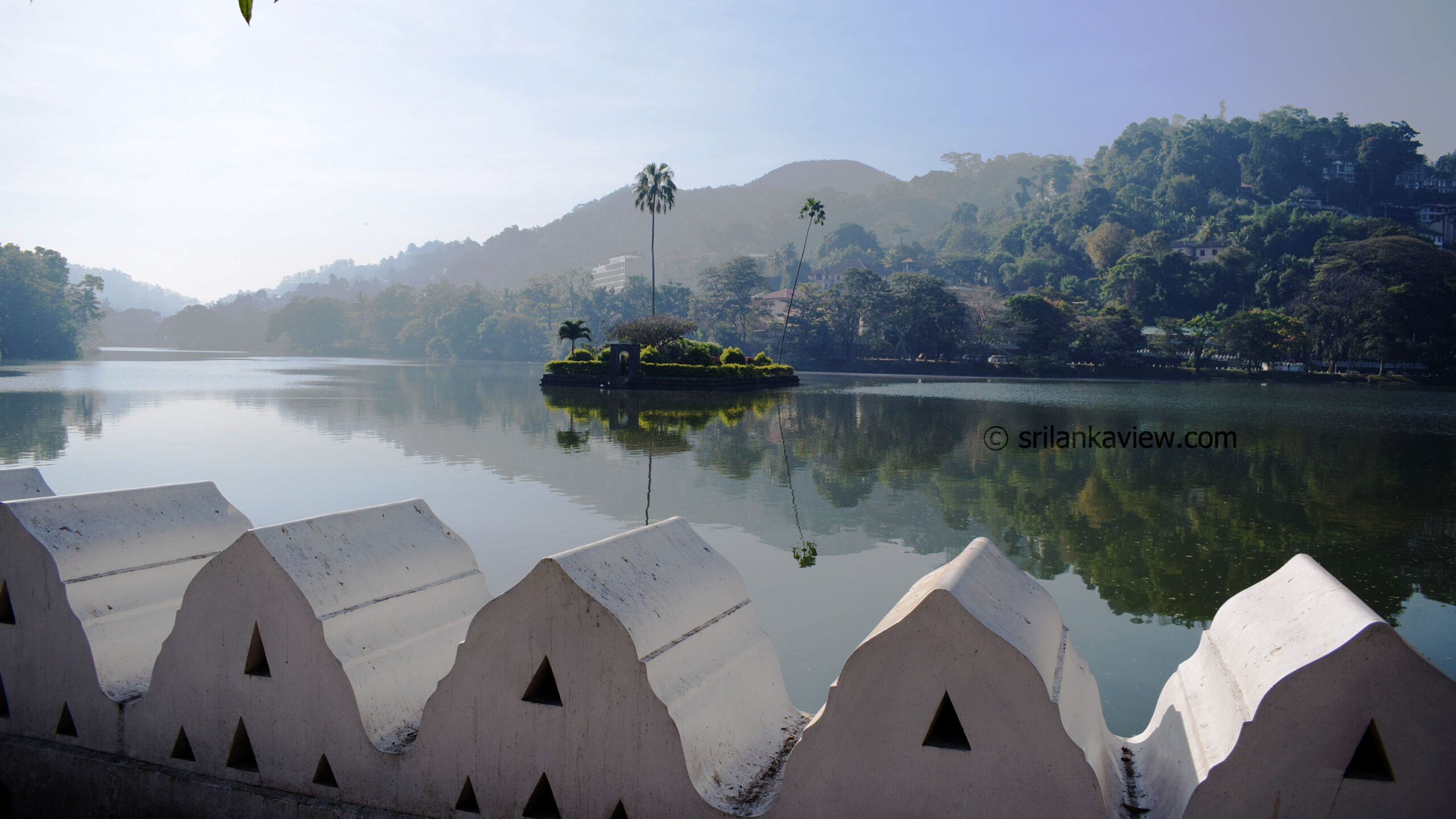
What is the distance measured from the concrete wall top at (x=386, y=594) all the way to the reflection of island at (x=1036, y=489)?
4.27 metres

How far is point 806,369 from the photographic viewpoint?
2391 inches

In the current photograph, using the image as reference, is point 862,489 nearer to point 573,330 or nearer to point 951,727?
point 951,727

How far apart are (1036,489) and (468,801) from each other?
9.04m

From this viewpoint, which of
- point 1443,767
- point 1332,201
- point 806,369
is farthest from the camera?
point 1332,201

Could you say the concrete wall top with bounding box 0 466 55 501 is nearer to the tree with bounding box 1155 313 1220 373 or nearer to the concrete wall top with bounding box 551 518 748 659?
the concrete wall top with bounding box 551 518 748 659

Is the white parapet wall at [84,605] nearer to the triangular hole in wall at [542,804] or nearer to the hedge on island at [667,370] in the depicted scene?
the triangular hole in wall at [542,804]

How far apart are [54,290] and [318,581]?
75.3 metres

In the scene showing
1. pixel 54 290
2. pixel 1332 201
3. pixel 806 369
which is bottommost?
pixel 806 369

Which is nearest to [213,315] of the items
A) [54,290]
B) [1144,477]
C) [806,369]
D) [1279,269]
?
[54,290]

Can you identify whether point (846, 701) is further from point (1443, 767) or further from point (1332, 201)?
point (1332, 201)

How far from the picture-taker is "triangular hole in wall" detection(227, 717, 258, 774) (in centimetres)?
191

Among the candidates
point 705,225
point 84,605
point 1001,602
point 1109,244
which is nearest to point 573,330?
point 84,605

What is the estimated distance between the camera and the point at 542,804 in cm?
172

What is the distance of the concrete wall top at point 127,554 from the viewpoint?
Answer: 2.07 meters
